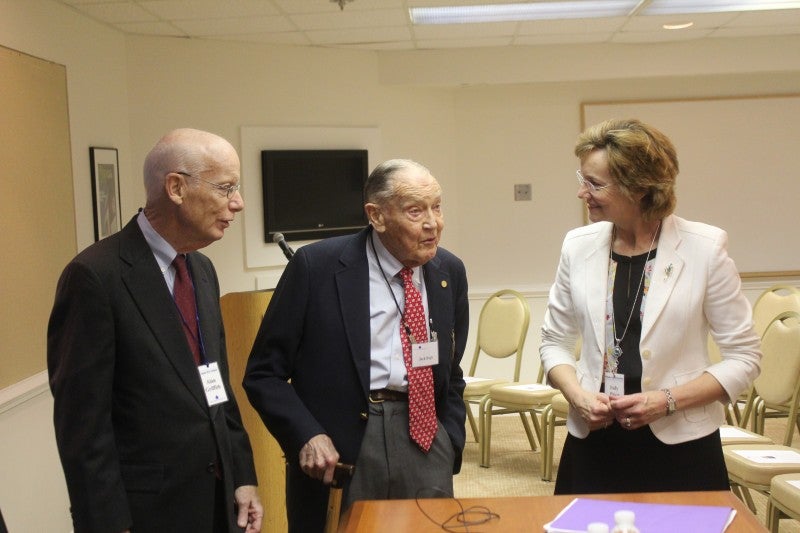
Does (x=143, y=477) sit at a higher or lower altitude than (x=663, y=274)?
lower

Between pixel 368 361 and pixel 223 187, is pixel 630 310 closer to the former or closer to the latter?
pixel 368 361

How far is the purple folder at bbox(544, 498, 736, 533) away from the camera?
178 centimetres

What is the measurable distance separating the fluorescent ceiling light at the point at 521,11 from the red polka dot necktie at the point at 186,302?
429 cm

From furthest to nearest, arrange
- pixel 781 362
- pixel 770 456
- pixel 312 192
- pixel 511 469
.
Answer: pixel 312 192 < pixel 511 469 < pixel 781 362 < pixel 770 456

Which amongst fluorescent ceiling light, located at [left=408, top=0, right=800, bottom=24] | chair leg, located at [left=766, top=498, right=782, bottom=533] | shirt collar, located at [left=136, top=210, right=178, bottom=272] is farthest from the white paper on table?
fluorescent ceiling light, located at [left=408, top=0, right=800, bottom=24]

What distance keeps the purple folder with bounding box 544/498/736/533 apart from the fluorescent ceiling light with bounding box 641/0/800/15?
5.04 meters

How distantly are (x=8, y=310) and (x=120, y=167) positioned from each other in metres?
2.31

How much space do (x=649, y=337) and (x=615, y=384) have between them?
161 millimetres

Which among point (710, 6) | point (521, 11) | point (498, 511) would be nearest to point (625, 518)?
point (498, 511)

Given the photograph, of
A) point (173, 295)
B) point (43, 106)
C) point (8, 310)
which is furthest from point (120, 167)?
point (173, 295)

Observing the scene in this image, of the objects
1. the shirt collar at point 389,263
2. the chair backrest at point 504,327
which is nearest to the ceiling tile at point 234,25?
the chair backrest at point 504,327

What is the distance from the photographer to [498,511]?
6.46ft

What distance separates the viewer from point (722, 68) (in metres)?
7.56

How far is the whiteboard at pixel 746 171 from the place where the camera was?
308 inches
